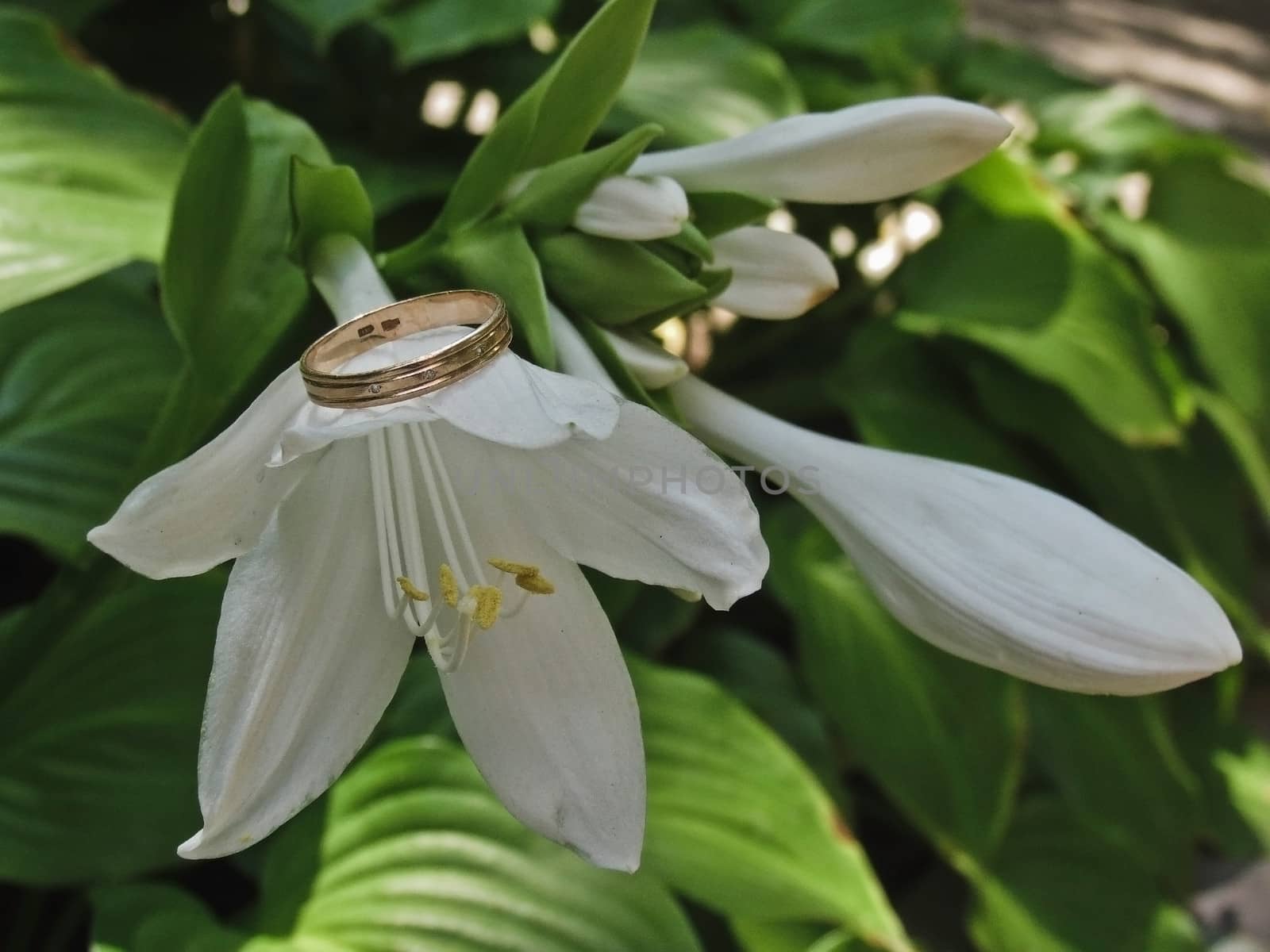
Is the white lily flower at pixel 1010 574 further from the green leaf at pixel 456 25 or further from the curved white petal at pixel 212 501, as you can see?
the green leaf at pixel 456 25

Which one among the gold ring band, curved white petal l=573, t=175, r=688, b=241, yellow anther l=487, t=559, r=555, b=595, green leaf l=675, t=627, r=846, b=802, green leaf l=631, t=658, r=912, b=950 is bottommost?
green leaf l=675, t=627, r=846, b=802

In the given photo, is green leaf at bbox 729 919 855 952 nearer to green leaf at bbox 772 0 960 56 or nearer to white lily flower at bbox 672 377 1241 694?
white lily flower at bbox 672 377 1241 694

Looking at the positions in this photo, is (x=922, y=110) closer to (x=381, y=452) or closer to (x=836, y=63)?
(x=381, y=452)

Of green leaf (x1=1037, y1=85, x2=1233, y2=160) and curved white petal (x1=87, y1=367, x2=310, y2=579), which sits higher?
curved white petal (x1=87, y1=367, x2=310, y2=579)

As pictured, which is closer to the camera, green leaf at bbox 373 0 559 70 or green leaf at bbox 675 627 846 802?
green leaf at bbox 373 0 559 70

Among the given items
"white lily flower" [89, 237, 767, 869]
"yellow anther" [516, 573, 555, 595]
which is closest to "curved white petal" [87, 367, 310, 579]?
"white lily flower" [89, 237, 767, 869]

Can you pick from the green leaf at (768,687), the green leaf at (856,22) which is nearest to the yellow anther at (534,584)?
the green leaf at (768,687)

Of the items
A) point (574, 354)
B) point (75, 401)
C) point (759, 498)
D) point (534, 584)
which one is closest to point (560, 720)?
point (534, 584)

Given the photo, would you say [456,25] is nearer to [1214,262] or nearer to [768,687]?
[768,687]
